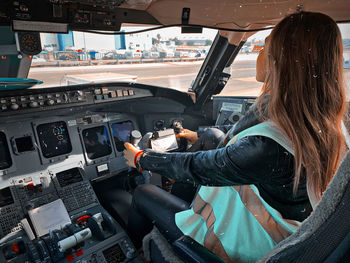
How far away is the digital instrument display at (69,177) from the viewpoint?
2141 mm

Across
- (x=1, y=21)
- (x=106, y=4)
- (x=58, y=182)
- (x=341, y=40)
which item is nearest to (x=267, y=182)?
(x=341, y=40)

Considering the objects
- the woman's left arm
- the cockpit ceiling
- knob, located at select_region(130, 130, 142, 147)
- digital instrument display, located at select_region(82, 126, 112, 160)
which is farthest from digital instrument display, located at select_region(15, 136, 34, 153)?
the woman's left arm

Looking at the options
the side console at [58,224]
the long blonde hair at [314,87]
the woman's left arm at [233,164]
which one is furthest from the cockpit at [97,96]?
the woman's left arm at [233,164]

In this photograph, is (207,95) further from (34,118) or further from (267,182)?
(267,182)

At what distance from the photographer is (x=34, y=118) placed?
2.09 meters

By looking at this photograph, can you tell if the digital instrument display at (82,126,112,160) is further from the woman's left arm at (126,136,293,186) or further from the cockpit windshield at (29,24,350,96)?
the woman's left arm at (126,136,293,186)

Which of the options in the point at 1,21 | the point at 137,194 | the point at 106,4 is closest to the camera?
the point at 1,21

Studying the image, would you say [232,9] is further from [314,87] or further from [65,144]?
[65,144]

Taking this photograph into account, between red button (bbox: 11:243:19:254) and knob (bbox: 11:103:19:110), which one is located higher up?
knob (bbox: 11:103:19:110)

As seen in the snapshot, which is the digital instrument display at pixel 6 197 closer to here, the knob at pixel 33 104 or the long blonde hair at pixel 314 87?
the knob at pixel 33 104

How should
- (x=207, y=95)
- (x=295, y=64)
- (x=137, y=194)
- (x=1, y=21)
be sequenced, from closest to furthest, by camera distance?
(x=295, y=64), (x=1, y=21), (x=137, y=194), (x=207, y=95)

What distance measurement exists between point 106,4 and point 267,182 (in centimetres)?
121

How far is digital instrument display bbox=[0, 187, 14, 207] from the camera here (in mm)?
1868

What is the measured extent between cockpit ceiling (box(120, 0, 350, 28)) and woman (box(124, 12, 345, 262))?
83 cm
